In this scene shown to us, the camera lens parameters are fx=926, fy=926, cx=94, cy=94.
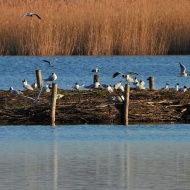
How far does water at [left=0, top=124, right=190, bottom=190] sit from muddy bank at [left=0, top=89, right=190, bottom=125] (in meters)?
0.32

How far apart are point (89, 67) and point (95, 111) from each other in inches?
497

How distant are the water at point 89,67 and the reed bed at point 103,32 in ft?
1.01

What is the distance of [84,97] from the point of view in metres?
17.2

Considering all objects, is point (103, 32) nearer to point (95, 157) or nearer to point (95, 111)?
point (95, 111)

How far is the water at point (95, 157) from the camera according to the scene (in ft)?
36.6

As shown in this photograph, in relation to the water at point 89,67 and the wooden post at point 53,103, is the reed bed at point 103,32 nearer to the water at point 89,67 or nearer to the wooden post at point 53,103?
the water at point 89,67

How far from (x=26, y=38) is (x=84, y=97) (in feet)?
42.3

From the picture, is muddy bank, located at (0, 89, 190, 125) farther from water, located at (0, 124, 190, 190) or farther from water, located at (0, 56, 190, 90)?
water, located at (0, 56, 190, 90)

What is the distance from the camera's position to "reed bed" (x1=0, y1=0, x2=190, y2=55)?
29.7m

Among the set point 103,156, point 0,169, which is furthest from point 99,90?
point 0,169

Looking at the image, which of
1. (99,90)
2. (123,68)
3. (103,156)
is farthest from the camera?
(123,68)

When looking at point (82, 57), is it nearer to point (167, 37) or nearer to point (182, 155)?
point (167, 37)

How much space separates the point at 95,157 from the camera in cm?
1309

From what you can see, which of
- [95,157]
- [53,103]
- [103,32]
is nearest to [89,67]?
[103,32]
